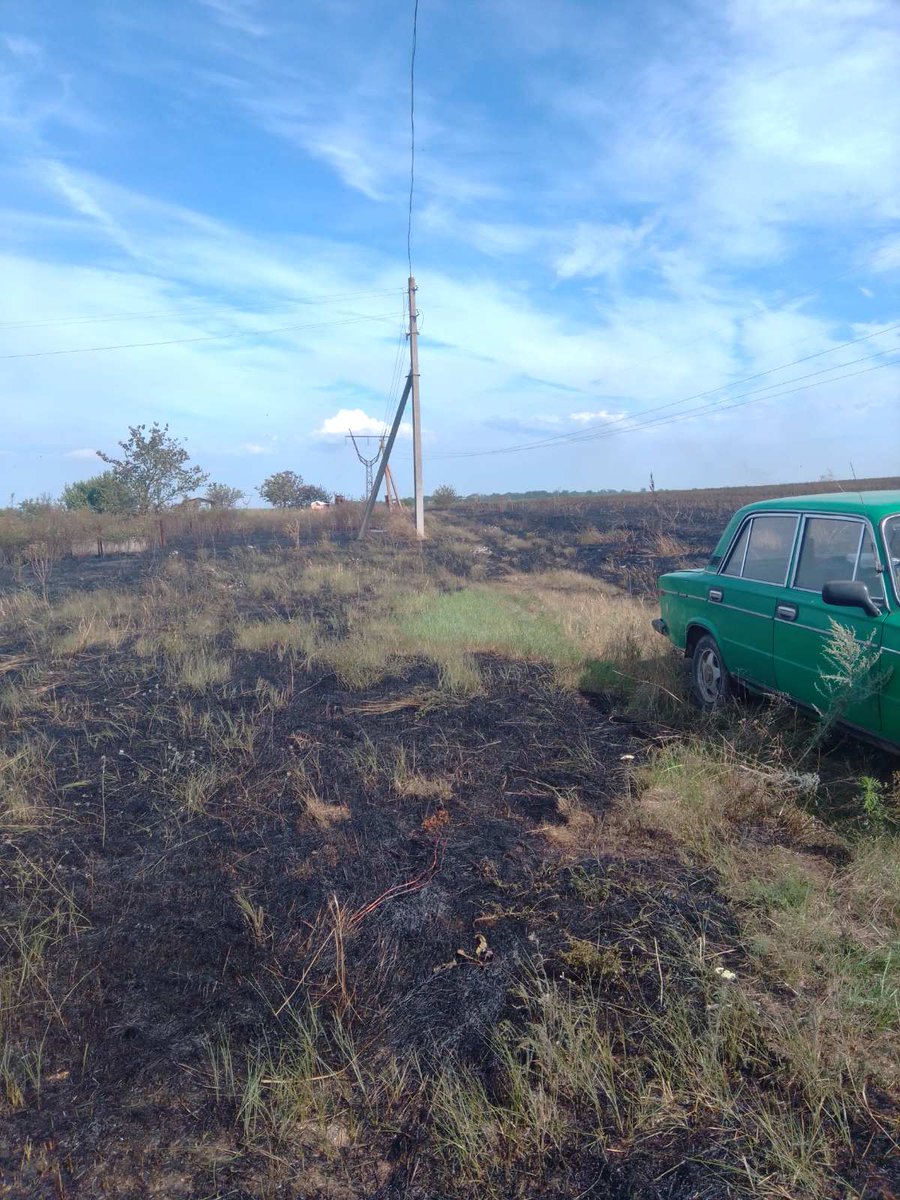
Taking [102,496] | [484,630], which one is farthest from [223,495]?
[484,630]

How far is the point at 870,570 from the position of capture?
4.62 metres

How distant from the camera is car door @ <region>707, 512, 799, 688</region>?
5492 mm

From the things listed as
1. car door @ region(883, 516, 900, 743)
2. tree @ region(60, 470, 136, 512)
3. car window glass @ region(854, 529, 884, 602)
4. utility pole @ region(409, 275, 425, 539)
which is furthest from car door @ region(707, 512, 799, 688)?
tree @ region(60, 470, 136, 512)

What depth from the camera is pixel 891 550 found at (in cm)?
459

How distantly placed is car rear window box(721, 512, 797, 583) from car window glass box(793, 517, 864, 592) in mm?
164

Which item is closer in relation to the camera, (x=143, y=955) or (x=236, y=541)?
(x=143, y=955)

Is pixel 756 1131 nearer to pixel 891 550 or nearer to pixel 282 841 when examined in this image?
pixel 282 841

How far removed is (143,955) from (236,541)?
22515 mm

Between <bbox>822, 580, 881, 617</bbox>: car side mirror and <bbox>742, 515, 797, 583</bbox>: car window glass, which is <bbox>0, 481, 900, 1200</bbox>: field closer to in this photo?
<bbox>822, 580, 881, 617</bbox>: car side mirror

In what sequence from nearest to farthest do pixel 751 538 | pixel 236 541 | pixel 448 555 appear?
pixel 751 538
pixel 448 555
pixel 236 541

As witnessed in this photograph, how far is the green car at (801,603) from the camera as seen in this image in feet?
14.1

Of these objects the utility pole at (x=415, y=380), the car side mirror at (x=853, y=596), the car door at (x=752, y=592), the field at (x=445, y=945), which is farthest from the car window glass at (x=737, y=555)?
the utility pole at (x=415, y=380)

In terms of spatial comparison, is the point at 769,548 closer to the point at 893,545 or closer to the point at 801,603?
the point at 801,603

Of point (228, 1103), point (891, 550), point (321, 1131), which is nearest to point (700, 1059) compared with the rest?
point (321, 1131)
